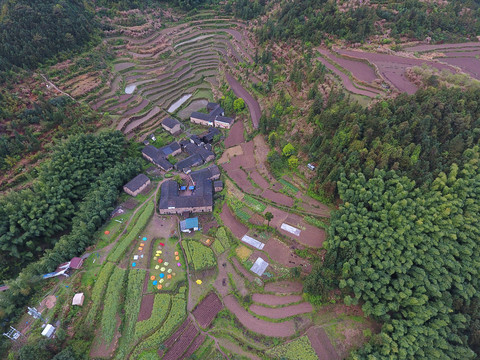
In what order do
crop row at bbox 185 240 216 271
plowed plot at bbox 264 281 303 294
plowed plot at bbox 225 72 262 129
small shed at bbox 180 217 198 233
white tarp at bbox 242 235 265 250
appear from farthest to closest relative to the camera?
plowed plot at bbox 225 72 262 129 < small shed at bbox 180 217 198 233 < white tarp at bbox 242 235 265 250 < crop row at bbox 185 240 216 271 < plowed plot at bbox 264 281 303 294

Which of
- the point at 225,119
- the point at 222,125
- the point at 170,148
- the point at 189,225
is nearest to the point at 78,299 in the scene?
the point at 189,225

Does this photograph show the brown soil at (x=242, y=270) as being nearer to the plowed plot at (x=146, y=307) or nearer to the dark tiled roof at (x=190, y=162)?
the plowed plot at (x=146, y=307)

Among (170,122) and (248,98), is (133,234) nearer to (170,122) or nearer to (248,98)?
(170,122)

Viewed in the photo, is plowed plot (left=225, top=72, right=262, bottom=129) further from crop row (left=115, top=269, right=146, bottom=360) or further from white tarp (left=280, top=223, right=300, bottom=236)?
crop row (left=115, top=269, right=146, bottom=360)

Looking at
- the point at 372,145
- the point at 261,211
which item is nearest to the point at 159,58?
the point at 261,211

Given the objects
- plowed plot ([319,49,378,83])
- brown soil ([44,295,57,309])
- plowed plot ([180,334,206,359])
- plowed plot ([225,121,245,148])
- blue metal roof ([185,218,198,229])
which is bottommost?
plowed plot ([180,334,206,359])

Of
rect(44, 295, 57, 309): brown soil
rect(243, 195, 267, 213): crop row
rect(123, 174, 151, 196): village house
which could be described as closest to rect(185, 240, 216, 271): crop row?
rect(243, 195, 267, 213): crop row

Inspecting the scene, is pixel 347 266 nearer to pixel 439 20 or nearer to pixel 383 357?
pixel 383 357
